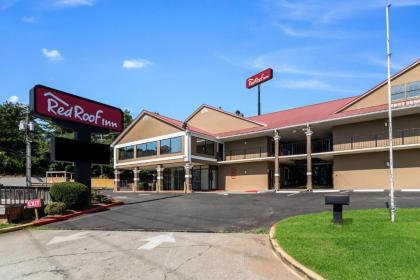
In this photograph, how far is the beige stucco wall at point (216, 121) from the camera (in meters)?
39.6

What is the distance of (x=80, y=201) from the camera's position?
2080 centimetres

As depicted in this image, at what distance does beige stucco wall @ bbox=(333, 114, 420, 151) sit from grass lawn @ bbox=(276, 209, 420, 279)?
60.0 ft

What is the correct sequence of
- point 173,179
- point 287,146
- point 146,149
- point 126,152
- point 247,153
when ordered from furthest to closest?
point 126,152 < point 173,179 < point 146,149 < point 287,146 < point 247,153

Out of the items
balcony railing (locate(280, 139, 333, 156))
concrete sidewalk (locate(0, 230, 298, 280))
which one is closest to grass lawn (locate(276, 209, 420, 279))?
concrete sidewalk (locate(0, 230, 298, 280))

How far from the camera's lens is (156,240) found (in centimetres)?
1181

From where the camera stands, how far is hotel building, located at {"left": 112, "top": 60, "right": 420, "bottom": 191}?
28875mm

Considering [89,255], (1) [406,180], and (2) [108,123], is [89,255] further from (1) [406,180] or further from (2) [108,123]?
(1) [406,180]

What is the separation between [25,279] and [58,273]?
67 cm

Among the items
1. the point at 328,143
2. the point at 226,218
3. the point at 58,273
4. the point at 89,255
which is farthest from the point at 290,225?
the point at 328,143

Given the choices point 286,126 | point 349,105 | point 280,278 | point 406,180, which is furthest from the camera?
point 286,126

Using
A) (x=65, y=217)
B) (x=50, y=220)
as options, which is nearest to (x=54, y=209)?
(x=65, y=217)

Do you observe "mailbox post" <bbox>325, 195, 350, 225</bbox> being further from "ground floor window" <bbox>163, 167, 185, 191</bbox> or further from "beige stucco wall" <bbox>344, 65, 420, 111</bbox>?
"ground floor window" <bbox>163, 167, 185, 191</bbox>

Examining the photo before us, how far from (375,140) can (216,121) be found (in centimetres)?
1705

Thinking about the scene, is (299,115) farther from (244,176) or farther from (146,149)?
(146,149)
